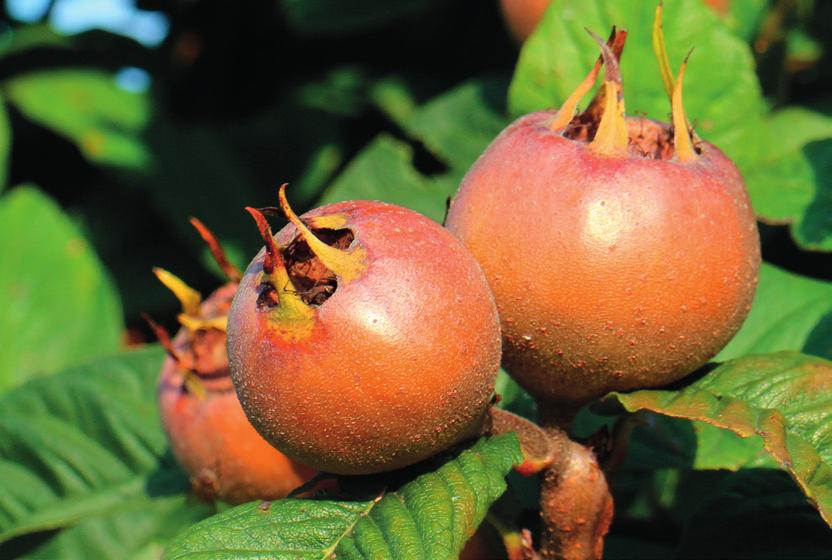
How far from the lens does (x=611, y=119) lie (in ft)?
4.05

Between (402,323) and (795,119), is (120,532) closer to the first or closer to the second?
(402,323)

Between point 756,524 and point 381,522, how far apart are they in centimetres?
74

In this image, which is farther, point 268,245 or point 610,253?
point 610,253

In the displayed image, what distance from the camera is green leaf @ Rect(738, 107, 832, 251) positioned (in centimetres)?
196

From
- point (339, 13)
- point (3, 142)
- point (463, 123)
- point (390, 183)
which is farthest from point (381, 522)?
point (3, 142)

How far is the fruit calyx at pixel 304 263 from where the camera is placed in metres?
1.12

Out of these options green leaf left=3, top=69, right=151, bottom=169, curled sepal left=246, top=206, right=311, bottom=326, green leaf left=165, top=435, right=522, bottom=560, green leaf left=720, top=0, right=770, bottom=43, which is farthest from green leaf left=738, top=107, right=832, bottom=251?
green leaf left=3, top=69, right=151, bottom=169

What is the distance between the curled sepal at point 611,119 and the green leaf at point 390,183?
1.16m

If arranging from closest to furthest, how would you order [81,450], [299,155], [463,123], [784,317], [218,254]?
[218,254] → [784,317] → [81,450] → [463,123] → [299,155]

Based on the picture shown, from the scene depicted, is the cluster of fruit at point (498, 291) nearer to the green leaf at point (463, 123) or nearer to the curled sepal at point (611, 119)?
the curled sepal at point (611, 119)

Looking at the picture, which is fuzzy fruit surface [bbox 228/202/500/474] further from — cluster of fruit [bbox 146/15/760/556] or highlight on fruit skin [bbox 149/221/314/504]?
highlight on fruit skin [bbox 149/221/314/504]

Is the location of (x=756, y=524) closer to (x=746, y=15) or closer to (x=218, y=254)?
(x=218, y=254)

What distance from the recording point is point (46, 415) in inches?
86.9

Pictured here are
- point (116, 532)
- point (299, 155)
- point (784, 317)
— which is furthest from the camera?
point (299, 155)
